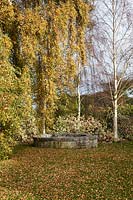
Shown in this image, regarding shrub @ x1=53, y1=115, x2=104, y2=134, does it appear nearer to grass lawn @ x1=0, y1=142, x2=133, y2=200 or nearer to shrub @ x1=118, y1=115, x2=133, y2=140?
shrub @ x1=118, y1=115, x2=133, y2=140

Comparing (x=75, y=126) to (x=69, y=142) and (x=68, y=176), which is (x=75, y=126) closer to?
(x=69, y=142)

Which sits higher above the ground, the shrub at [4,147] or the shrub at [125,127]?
the shrub at [125,127]

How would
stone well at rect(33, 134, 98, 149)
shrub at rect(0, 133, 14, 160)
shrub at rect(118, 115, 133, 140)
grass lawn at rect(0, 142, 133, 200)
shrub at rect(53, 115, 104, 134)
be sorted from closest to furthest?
grass lawn at rect(0, 142, 133, 200) < shrub at rect(0, 133, 14, 160) < stone well at rect(33, 134, 98, 149) < shrub at rect(53, 115, 104, 134) < shrub at rect(118, 115, 133, 140)

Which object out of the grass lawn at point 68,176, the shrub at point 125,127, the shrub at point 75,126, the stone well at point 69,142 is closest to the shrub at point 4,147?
the grass lawn at point 68,176

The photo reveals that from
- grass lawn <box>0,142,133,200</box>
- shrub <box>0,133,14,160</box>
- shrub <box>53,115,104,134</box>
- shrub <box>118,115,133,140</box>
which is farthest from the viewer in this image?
shrub <box>118,115,133,140</box>

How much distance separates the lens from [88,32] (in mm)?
22828

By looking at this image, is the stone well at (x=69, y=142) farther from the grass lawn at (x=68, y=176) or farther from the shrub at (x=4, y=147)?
the shrub at (x=4, y=147)

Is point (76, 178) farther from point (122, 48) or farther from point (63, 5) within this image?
point (122, 48)

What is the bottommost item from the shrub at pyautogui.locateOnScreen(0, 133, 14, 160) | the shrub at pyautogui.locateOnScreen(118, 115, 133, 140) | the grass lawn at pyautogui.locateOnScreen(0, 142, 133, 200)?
the grass lawn at pyautogui.locateOnScreen(0, 142, 133, 200)

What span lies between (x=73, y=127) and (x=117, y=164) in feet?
31.9

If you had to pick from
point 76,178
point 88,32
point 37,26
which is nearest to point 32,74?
point 37,26

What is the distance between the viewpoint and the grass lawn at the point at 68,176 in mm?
7909

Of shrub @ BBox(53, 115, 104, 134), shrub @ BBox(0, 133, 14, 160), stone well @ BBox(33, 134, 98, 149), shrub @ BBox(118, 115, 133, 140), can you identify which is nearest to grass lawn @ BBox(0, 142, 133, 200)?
shrub @ BBox(0, 133, 14, 160)

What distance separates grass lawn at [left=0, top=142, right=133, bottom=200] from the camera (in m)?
7.91
